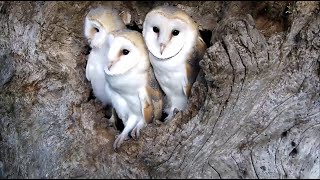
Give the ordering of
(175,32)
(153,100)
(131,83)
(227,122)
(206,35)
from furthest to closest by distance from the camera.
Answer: (206,35)
(153,100)
(131,83)
(175,32)
(227,122)

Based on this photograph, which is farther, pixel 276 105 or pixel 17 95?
pixel 17 95

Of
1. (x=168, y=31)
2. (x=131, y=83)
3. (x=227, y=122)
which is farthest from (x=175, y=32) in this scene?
(x=227, y=122)

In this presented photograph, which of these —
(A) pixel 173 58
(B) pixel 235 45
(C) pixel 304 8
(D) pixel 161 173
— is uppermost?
(C) pixel 304 8

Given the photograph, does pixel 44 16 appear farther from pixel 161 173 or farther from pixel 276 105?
pixel 276 105

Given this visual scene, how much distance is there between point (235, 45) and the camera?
2.68 m

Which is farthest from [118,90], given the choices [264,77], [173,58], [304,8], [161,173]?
[304,8]

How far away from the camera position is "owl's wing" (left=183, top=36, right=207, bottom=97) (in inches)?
118

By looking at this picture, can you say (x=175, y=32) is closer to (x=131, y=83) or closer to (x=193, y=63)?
(x=193, y=63)

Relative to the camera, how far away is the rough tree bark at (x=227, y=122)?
→ 8.94 ft

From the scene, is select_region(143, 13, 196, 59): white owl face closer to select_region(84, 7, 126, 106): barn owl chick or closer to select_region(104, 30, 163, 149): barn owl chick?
select_region(104, 30, 163, 149): barn owl chick

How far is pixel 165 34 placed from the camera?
2.88 metres

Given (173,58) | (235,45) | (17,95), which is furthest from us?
(17,95)

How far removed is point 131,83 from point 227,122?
0.51 m

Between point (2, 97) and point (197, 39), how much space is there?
97 cm
